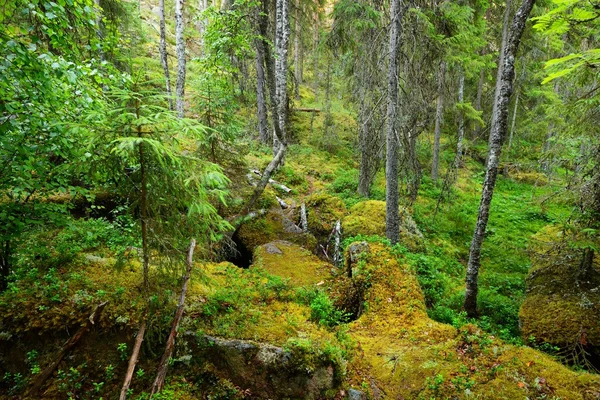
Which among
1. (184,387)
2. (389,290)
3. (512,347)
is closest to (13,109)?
(184,387)

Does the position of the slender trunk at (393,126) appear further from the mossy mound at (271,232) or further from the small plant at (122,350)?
the small plant at (122,350)


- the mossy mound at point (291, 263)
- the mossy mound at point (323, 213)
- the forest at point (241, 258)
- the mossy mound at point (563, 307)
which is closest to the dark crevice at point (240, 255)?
the forest at point (241, 258)

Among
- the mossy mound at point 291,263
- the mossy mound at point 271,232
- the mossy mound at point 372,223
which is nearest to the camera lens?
the mossy mound at point 291,263

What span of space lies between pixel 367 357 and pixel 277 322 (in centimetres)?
160

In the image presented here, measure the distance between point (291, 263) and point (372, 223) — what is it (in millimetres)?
3887

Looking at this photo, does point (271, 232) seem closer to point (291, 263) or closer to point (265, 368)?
point (291, 263)

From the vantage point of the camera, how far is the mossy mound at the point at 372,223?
10586 mm

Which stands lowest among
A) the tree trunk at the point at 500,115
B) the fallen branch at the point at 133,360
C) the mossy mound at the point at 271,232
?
A: the mossy mound at the point at 271,232

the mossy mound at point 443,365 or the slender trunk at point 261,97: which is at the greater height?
the slender trunk at point 261,97

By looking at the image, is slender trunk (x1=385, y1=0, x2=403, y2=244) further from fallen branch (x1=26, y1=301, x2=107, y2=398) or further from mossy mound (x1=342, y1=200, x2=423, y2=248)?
fallen branch (x1=26, y1=301, x2=107, y2=398)

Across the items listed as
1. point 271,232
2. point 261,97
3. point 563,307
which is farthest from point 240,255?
point 261,97

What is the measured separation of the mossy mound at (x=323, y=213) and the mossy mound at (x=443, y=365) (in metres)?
4.56

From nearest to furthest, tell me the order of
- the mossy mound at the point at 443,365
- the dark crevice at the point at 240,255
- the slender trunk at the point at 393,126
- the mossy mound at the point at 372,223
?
the mossy mound at the point at 443,365, the slender trunk at the point at 393,126, the dark crevice at the point at 240,255, the mossy mound at the point at 372,223

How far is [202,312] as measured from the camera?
4957mm
